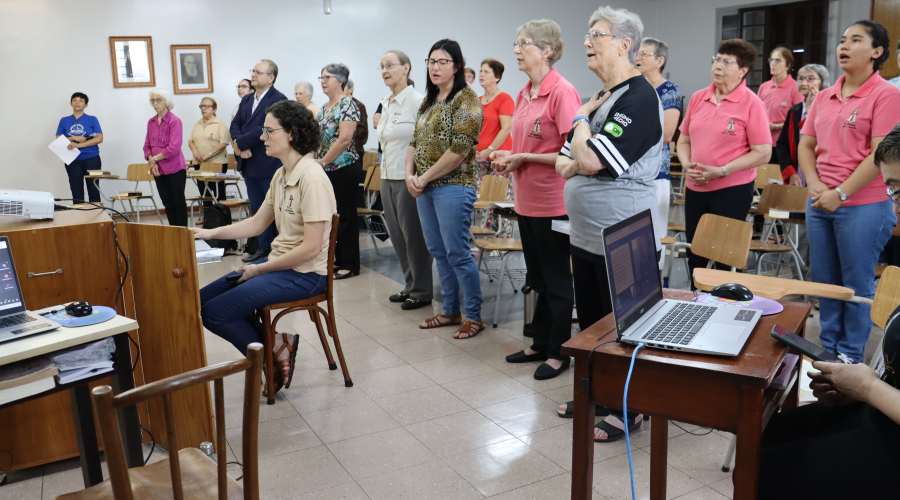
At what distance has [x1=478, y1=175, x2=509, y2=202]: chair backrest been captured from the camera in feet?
15.6

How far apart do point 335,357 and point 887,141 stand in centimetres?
255

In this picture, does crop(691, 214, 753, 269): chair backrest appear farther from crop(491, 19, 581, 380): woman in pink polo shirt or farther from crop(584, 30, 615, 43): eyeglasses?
crop(584, 30, 615, 43): eyeglasses

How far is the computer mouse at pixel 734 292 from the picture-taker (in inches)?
69.3

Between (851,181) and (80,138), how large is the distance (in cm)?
807

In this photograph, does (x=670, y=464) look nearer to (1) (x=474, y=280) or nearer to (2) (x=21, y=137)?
(1) (x=474, y=280)

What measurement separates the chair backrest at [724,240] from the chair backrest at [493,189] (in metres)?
1.85

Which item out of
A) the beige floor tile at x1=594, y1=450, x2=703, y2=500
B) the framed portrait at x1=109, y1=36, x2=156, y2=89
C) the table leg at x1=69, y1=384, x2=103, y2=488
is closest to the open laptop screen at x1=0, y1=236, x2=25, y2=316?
→ the table leg at x1=69, y1=384, x2=103, y2=488

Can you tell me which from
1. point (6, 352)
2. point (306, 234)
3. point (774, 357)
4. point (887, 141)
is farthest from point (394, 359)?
point (887, 141)

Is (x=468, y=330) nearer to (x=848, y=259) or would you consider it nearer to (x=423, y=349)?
(x=423, y=349)

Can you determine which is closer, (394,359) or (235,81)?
(394,359)

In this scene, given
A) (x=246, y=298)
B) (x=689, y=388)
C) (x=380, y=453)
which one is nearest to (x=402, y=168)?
(x=246, y=298)

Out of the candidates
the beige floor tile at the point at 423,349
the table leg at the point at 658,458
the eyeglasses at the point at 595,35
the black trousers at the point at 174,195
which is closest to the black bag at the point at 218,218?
the black trousers at the point at 174,195

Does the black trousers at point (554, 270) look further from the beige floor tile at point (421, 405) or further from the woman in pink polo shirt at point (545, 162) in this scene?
the beige floor tile at point (421, 405)

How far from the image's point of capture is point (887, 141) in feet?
4.56
